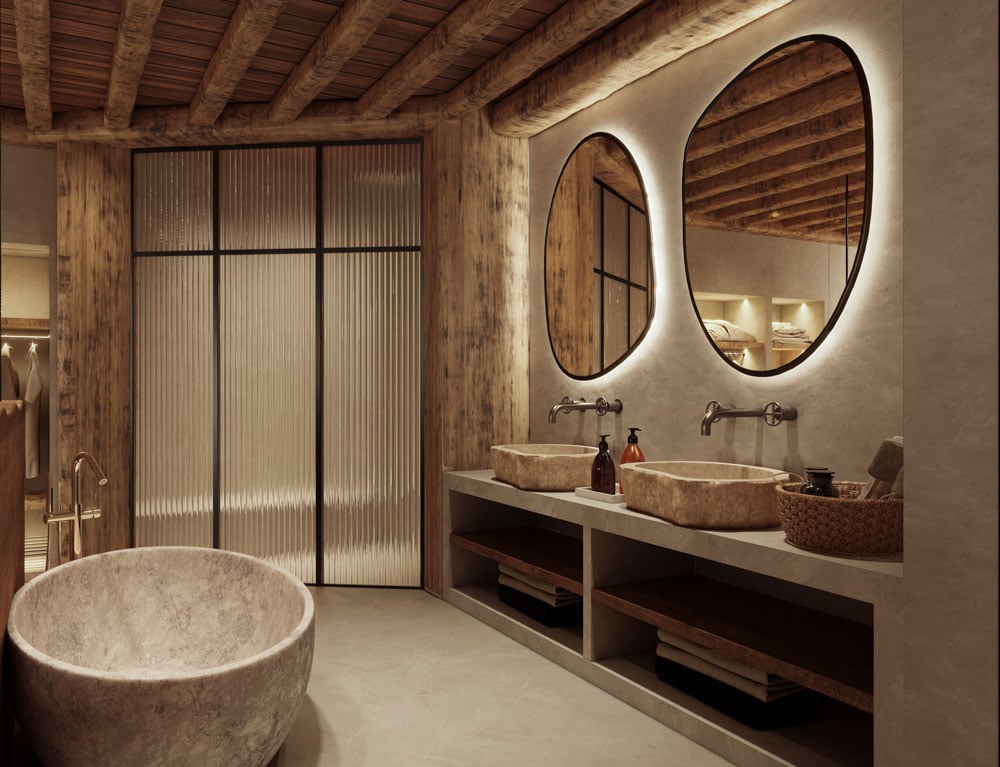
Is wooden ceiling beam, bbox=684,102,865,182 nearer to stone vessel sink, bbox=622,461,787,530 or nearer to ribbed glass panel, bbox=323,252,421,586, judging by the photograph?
stone vessel sink, bbox=622,461,787,530

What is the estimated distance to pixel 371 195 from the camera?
4.13m

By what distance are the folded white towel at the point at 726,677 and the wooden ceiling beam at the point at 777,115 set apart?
1765mm

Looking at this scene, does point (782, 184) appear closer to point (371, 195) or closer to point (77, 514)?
point (371, 195)

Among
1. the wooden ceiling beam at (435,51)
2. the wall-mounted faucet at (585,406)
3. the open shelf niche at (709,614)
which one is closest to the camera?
the open shelf niche at (709,614)

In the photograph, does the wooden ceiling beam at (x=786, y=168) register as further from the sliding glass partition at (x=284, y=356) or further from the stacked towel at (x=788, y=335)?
the sliding glass partition at (x=284, y=356)

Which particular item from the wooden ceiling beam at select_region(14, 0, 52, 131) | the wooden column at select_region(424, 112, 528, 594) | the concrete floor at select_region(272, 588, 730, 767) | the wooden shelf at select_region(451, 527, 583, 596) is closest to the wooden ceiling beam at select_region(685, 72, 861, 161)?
the wooden column at select_region(424, 112, 528, 594)

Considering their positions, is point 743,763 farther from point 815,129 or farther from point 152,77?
point 152,77

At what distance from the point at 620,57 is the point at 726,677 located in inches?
89.3

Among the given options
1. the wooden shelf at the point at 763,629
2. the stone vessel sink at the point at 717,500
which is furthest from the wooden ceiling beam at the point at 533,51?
the wooden shelf at the point at 763,629

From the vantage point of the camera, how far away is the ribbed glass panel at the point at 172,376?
13.7 ft

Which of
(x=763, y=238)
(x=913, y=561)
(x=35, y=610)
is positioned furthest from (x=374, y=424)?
(x=913, y=561)

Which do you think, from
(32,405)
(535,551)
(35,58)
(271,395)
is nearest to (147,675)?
(535,551)

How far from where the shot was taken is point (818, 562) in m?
1.94

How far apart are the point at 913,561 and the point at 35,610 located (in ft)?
7.88
